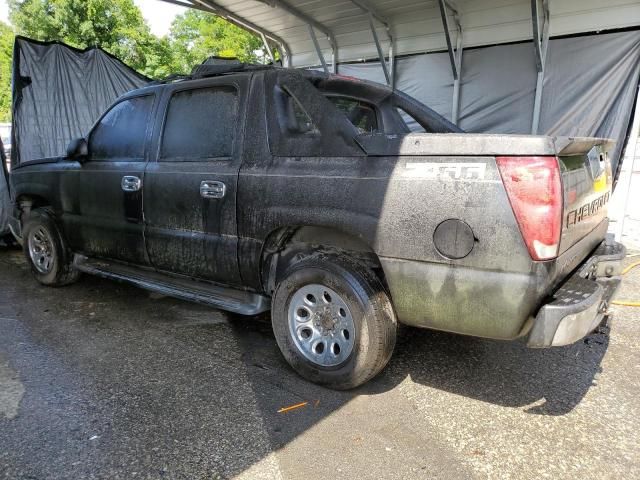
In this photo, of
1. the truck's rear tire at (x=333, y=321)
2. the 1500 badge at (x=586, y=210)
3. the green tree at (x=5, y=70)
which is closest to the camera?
the 1500 badge at (x=586, y=210)

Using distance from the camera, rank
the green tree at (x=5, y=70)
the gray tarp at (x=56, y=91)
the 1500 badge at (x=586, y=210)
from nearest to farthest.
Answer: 1. the 1500 badge at (x=586, y=210)
2. the gray tarp at (x=56, y=91)
3. the green tree at (x=5, y=70)

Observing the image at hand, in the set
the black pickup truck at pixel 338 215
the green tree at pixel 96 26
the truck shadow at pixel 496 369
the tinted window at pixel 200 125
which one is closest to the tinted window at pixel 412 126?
the black pickup truck at pixel 338 215

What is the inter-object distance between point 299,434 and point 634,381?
2.26 meters

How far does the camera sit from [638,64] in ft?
21.2

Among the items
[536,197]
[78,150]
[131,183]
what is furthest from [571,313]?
[78,150]

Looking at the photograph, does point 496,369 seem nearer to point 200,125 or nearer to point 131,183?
point 200,125

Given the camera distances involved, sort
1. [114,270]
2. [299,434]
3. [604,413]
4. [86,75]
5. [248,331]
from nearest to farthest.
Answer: [299,434] → [604,413] → [248,331] → [114,270] → [86,75]

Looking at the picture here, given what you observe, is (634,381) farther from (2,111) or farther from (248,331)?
(2,111)

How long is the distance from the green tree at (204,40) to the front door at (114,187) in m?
22.3

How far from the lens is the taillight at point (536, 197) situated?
213cm

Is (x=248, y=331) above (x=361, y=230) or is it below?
below

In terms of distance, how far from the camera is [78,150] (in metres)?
4.17

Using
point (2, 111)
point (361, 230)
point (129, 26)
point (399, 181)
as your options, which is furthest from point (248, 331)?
point (2, 111)

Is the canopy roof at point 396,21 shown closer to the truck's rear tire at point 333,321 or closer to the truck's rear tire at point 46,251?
the truck's rear tire at point 46,251
